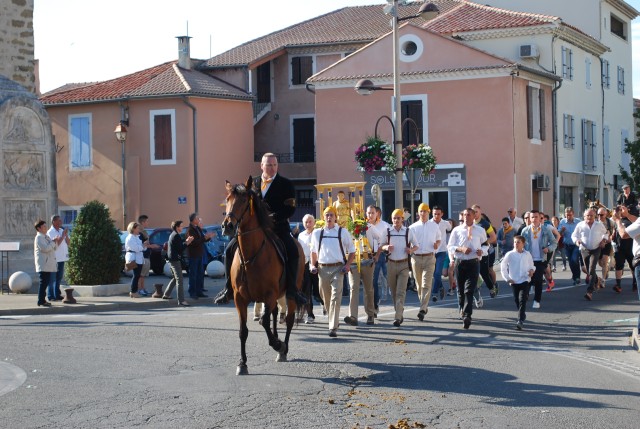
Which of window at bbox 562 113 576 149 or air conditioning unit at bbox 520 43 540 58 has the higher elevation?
air conditioning unit at bbox 520 43 540 58

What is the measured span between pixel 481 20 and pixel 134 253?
84.2 ft

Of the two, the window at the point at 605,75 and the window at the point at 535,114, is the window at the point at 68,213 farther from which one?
the window at the point at 605,75

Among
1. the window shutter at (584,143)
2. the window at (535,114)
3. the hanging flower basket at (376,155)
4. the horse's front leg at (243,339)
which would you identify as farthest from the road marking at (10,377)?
the window shutter at (584,143)

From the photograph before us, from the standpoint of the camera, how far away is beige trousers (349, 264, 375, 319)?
16781 millimetres

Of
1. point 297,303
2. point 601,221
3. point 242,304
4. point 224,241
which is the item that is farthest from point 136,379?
point 224,241

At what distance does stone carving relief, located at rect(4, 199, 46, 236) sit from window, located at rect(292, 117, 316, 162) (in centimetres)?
2202

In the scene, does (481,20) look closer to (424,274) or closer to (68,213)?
(68,213)

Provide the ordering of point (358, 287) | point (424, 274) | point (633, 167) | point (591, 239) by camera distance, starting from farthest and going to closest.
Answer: point (633, 167)
point (591, 239)
point (424, 274)
point (358, 287)

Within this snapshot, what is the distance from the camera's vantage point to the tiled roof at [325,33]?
48312mm

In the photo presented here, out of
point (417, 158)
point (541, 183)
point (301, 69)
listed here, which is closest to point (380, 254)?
point (417, 158)

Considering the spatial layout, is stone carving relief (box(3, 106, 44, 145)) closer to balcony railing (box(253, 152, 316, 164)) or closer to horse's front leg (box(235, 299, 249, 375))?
horse's front leg (box(235, 299, 249, 375))

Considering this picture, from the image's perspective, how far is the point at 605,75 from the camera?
5222 centimetres

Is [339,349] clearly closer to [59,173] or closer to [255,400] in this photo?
[255,400]

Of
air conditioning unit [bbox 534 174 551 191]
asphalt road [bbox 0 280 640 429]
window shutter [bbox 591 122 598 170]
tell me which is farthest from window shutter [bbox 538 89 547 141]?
asphalt road [bbox 0 280 640 429]
